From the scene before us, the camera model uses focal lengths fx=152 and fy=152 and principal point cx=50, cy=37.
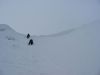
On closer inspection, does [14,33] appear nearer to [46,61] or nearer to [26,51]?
[26,51]

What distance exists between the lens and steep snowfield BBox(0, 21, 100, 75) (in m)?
1.05

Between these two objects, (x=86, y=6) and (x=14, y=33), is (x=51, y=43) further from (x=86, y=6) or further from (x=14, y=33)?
(x=86, y=6)

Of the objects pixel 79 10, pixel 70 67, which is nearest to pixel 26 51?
pixel 70 67

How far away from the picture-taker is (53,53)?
122cm

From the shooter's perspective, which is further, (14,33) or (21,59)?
(14,33)

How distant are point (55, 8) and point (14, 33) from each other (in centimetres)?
47

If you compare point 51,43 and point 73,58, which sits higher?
point 51,43

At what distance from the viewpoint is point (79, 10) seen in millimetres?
1485

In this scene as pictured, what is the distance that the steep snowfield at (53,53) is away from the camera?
3.44 ft

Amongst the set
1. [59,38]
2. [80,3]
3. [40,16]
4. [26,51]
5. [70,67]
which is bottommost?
[70,67]

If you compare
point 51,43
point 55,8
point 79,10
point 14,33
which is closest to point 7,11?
point 14,33

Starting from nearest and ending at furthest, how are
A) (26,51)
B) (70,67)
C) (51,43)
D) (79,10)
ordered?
(70,67), (26,51), (51,43), (79,10)

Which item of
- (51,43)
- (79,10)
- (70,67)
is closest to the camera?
(70,67)

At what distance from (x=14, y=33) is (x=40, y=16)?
313 millimetres
